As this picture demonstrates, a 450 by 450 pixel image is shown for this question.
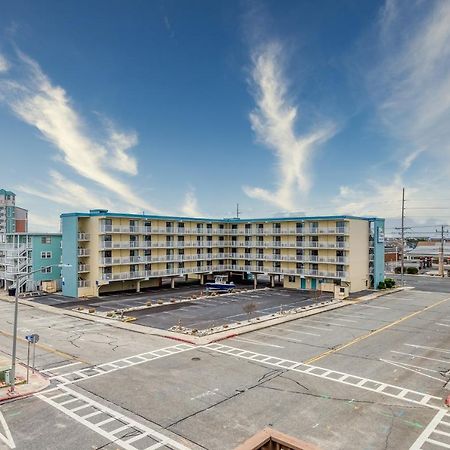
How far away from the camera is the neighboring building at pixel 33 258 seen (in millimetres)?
59312

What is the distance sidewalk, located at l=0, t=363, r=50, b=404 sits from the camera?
20.2 metres

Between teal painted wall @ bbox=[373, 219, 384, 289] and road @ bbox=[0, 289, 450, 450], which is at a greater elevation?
teal painted wall @ bbox=[373, 219, 384, 289]

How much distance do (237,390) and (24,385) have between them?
11.8 m

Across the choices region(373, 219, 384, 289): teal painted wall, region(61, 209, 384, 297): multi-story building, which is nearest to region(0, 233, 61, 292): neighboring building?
region(61, 209, 384, 297): multi-story building

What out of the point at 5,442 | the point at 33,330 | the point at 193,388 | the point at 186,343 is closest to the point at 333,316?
the point at 186,343

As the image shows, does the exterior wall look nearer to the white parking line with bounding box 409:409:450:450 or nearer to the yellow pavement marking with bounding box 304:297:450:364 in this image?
the yellow pavement marking with bounding box 304:297:450:364

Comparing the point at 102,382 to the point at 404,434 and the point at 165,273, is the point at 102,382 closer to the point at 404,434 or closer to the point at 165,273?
the point at 404,434

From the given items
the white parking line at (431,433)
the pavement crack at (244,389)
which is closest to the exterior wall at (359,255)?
the pavement crack at (244,389)

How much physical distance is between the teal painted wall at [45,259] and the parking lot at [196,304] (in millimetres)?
5649

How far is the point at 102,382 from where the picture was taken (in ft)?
72.5

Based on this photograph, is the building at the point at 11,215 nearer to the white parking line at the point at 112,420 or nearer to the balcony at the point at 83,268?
the balcony at the point at 83,268

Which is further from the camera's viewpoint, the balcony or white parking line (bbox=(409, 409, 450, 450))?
the balcony

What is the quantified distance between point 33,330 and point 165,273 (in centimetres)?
3086

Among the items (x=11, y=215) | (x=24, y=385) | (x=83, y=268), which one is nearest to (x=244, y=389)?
(x=24, y=385)
